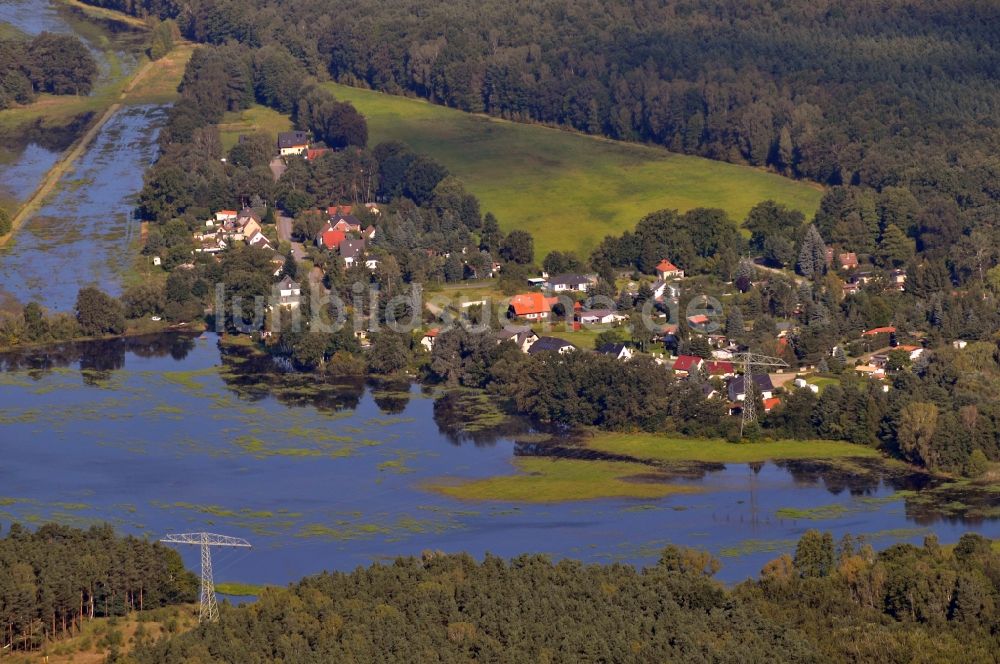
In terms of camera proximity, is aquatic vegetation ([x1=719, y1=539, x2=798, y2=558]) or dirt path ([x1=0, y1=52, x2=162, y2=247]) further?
dirt path ([x1=0, y1=52, x2=162, y2=247])

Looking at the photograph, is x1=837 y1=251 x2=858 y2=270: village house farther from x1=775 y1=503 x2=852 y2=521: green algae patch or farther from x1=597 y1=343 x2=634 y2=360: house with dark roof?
x1=775 y1=503 x2=852 y2=521: green algae patch

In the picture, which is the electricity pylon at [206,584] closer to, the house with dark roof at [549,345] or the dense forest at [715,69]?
the house with dark roof at [549,345]

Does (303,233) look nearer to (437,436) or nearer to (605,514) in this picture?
(437,436)

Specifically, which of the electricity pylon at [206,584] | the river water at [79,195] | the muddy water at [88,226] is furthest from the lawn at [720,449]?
the river water at [79,195]

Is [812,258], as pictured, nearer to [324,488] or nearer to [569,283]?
[569,283]

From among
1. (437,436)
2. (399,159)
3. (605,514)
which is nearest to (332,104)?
(399,159)

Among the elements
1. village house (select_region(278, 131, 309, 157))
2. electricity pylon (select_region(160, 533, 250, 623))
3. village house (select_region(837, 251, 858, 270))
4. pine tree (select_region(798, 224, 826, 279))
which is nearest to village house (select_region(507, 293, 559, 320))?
pine tree (select_region(798, 224, 826, 279))

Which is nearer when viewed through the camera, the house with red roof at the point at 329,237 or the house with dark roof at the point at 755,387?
the house with dark roof at the point at 755,387
